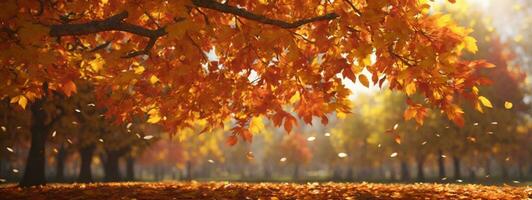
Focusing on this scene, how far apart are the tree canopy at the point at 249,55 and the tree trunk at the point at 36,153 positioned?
8.56 meters

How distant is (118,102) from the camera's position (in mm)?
8758

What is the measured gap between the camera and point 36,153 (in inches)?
682

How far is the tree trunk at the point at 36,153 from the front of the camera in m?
16.8

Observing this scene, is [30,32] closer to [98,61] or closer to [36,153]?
[98,61]

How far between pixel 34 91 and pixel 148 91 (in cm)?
179

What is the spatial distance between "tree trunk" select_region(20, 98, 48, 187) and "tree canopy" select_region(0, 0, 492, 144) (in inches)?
337

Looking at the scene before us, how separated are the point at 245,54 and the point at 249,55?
23 centimetres

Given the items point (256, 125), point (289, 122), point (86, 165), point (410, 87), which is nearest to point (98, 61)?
point (256, 125)

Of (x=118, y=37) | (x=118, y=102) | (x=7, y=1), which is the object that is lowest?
(x=118, y=102)

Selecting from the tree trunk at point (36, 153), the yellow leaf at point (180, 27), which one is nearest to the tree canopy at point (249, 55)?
the yellow leaf at point (180, 27)

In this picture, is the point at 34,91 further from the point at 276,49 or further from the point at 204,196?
the point at 276,49

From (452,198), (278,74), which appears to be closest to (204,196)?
(278,74)

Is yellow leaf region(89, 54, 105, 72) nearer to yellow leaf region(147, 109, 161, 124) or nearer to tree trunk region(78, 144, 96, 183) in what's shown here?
yellow leaf region(147, 109, 161, 124)

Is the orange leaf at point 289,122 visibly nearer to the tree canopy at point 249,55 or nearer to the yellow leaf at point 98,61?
the tree canopy at point 249,55
